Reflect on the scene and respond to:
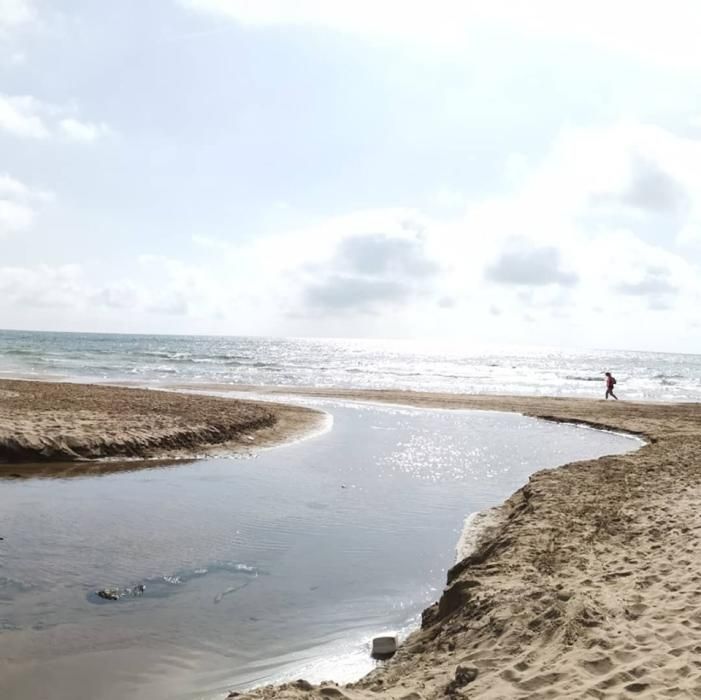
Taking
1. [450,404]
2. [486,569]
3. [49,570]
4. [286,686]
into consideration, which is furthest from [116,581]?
[450,404]

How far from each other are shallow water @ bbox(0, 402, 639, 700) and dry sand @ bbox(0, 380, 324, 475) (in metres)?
1.66

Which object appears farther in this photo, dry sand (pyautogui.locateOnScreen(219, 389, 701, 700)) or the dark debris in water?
the dark debris in water

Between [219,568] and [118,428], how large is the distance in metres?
9.92

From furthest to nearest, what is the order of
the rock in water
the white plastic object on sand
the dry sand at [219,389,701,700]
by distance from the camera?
1. the rock in water
2. the white plastic object on sand
3. the dry sand at [219,389,701,700]

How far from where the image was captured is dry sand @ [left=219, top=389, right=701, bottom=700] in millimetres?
4633

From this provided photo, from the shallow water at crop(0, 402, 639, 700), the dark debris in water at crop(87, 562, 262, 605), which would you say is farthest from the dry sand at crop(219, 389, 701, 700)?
the dark debris in water at crop(87, 562, 262, 605)

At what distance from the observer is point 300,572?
324 inches

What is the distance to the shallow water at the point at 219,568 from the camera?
5.70 meters

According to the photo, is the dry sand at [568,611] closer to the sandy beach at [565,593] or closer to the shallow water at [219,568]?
the sandy beach at [565,593]

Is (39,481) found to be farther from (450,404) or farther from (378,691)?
(450,404)

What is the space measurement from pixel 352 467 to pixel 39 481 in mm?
7263

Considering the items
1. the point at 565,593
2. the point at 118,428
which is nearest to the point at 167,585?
the point at 565,593

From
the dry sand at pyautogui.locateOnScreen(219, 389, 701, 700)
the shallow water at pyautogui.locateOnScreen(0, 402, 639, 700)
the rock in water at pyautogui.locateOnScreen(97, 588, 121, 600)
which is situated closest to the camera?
the dry sand at pyautogui.locateOnScreen(219, 389, 701, 700)

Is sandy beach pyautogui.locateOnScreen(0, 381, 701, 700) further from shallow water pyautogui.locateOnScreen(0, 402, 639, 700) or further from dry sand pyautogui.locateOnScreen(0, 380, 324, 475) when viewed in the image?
shallow water pyautogui.locateOnScreen(0, 402, 639, 700)
